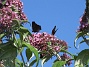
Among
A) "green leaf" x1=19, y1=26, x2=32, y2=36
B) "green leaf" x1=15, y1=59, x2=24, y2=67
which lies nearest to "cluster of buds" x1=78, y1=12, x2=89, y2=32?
"green leaf" x1=19, y1=26, x2=32, y2=36

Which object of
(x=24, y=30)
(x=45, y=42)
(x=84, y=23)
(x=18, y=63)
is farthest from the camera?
(x=18, y=63)

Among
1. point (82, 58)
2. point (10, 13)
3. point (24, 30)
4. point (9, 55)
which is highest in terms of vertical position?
point (10, 13)

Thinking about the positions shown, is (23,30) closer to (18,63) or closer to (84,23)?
(18,63)

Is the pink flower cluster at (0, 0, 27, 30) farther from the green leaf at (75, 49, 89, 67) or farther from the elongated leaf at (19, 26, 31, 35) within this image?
the green leaf at (75, 49, 89, 67)

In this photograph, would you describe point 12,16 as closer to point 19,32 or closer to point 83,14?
point 19,32

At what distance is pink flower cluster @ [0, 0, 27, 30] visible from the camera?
24.9ft

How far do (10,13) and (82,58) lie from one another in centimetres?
180

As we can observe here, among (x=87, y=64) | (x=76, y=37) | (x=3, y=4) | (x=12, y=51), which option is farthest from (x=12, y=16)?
(x=87, y=64)

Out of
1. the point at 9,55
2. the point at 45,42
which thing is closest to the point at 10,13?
the point at 9,55

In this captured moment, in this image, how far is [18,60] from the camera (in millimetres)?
8930

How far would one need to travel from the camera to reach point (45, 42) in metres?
8.33

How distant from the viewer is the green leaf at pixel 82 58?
25.8 ft

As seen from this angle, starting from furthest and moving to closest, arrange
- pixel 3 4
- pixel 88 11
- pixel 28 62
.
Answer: pixel 28 62 → pixel 3 4 → pixel 88 11

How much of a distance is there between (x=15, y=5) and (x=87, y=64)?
2.04 meters
